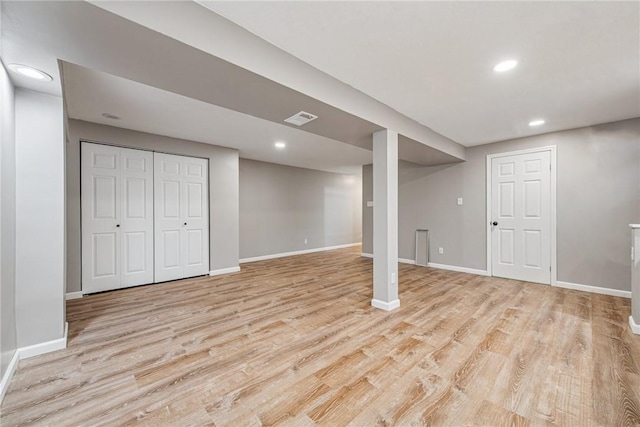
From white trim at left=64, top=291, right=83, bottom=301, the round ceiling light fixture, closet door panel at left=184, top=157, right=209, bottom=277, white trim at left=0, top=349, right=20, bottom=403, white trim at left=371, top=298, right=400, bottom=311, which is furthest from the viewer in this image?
closet door panel at left=184, top=157, right=209, bottom=277

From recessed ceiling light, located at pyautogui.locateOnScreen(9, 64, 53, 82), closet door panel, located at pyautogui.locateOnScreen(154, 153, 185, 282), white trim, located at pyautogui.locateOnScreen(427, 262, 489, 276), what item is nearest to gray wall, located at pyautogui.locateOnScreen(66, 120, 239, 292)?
closet door panel, located at pyautogui.locateOnScreen(154, 153, 185, 282)

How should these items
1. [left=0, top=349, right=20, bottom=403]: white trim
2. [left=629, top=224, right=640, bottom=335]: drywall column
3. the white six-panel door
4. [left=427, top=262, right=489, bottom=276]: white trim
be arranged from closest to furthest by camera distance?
1. [left=0, top=349, right=20, bottom=403]: white trim
2. [left=629, top=224, right=640, bottom=335]: drywall column
3. the white six-panel door
4. [left=427, top=262, right=489, bottom=276]: white trim

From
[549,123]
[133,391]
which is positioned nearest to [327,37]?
[133,391]

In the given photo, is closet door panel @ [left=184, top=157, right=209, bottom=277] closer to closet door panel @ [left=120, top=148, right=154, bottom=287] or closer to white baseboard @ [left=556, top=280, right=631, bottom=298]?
closet door panel @ [left=120, top=148, right=154, bottom=287]

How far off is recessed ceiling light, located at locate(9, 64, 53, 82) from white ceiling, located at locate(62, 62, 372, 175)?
10.0 inches

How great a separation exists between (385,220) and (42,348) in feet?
11.2

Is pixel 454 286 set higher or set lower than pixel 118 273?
lower

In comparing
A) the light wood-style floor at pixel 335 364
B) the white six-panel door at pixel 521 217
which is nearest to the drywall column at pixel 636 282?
the light wood-style floor at pixel 335 364

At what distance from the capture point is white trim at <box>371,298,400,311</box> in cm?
308

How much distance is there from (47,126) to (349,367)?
10.3 ft

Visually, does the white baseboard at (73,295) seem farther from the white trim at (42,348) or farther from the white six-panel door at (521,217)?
the white six-panel door at (521,217)

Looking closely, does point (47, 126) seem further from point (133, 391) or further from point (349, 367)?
point (349, 367)

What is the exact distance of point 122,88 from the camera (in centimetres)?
260

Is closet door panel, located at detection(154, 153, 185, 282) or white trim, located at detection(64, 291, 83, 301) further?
closet door panel, located at detection(154, 153, 185, 282)
